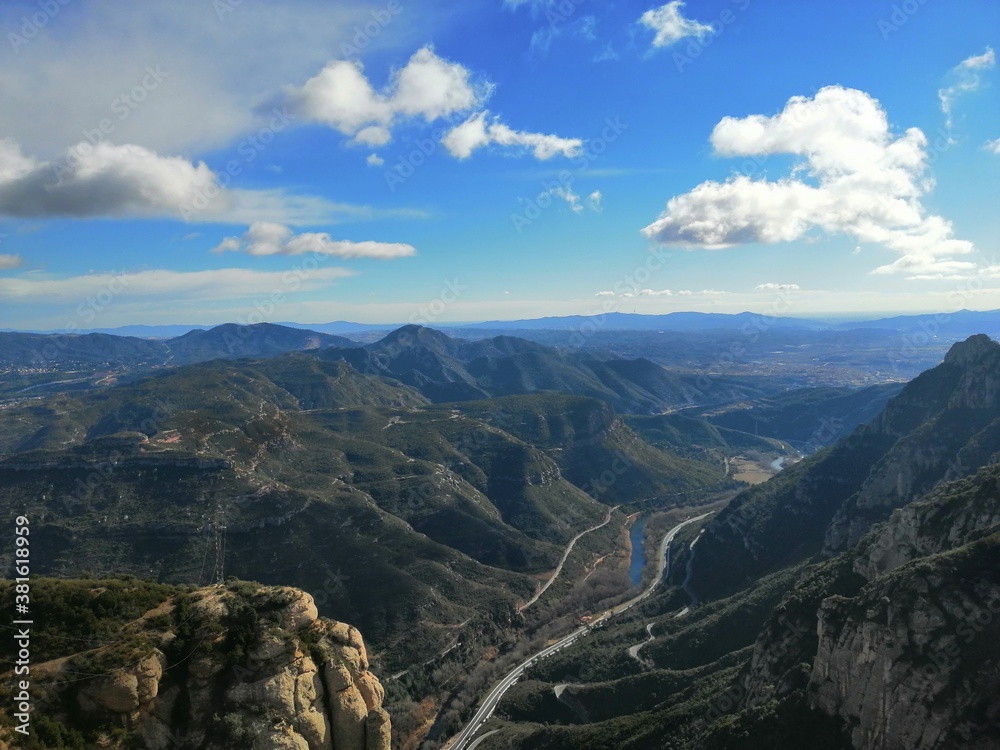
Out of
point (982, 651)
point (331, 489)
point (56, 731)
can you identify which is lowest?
point (331, 489)

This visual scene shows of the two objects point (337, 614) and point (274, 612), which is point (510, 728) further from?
point (274, 612)

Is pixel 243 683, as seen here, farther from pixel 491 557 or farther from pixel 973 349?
pixel 973 349

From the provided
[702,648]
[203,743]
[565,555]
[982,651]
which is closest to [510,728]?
[702,648]

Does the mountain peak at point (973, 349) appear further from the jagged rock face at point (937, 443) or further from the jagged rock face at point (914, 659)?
the jagged rock face at point (914, 659)

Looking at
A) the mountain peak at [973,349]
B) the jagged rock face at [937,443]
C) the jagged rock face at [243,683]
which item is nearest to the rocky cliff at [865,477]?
the jagged rock face at [937,443]

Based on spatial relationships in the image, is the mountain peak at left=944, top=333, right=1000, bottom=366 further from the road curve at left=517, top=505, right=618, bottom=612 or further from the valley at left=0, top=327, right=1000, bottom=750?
the road curve at left=517, top=505, right=618, bottom=612

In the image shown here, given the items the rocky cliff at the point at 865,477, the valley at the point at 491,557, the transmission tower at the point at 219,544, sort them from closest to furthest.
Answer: the valley at the point at 491,557
the transmission tower at the point at 219,544
the rocky cliff at the point at 865,477
